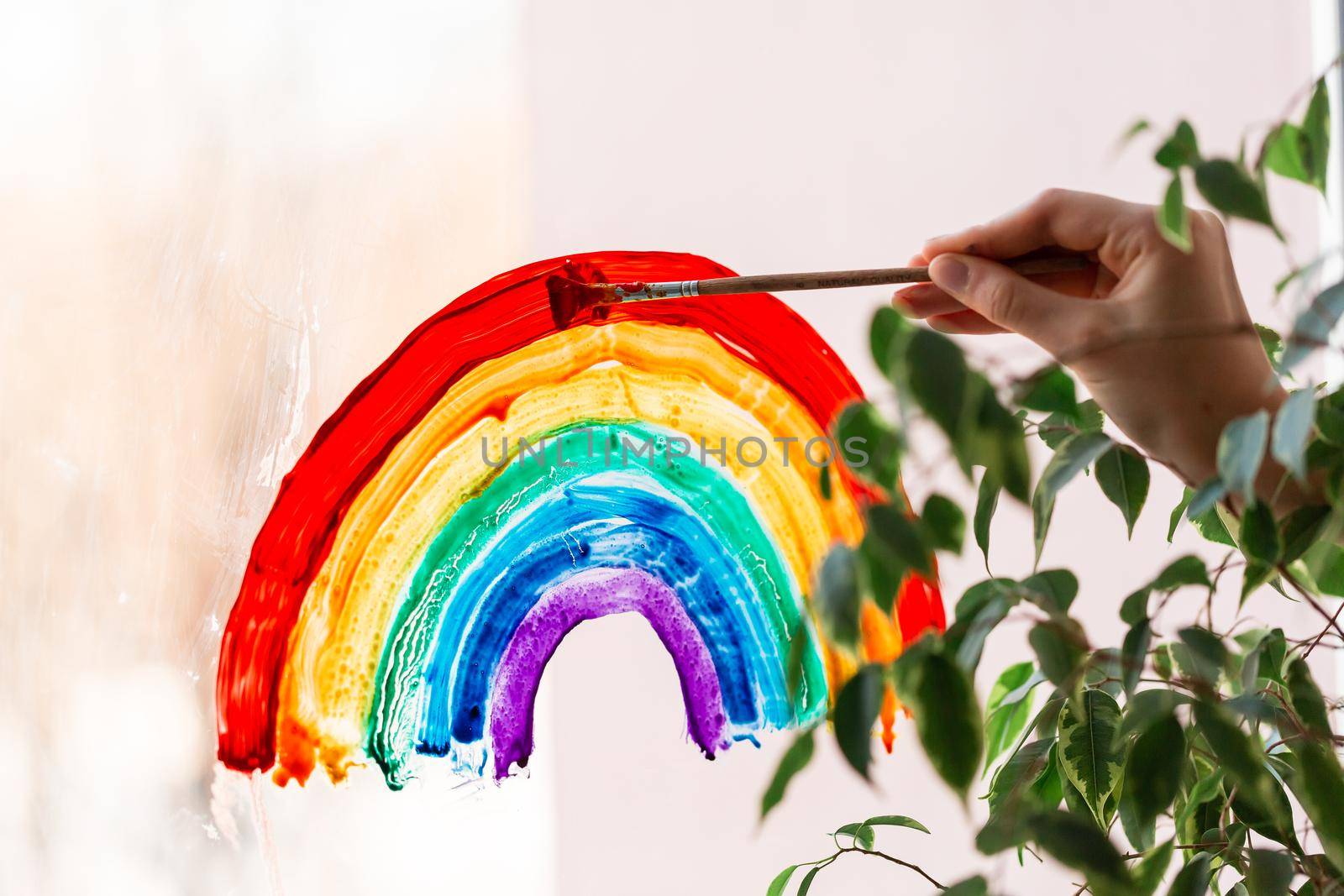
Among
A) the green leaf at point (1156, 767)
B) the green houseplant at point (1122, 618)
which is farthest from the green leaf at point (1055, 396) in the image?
the green leaf at point (1156, 767)

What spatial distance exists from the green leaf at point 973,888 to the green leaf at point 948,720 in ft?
0.31

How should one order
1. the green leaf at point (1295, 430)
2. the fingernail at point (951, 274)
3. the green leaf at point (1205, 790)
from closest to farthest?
1. the green leaf at point (1295, 430)
2. the green leaf at point (1205, 790)
3. the fingernail at point (951, 274)

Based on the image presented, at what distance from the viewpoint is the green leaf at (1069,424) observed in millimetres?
603

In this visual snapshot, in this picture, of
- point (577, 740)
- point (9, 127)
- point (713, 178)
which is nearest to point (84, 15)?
point (9, 127)

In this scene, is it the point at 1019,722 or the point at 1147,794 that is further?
the point at 1019,722

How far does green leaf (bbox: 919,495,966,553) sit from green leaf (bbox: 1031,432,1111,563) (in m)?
0.04

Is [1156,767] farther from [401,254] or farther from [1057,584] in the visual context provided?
[401,254]

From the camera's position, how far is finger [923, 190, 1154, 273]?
2.02ft

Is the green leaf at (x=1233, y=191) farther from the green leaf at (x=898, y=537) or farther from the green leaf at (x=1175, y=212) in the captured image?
the green leaf at (x=898, y=537)

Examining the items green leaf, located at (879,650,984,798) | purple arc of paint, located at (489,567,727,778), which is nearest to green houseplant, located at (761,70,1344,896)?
green leaf, located at (879,650,984,798)

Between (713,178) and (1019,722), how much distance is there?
1.70ft

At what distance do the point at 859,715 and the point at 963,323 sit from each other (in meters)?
0.47

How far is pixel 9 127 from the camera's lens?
72cm

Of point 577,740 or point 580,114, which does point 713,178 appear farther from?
point 577,740
